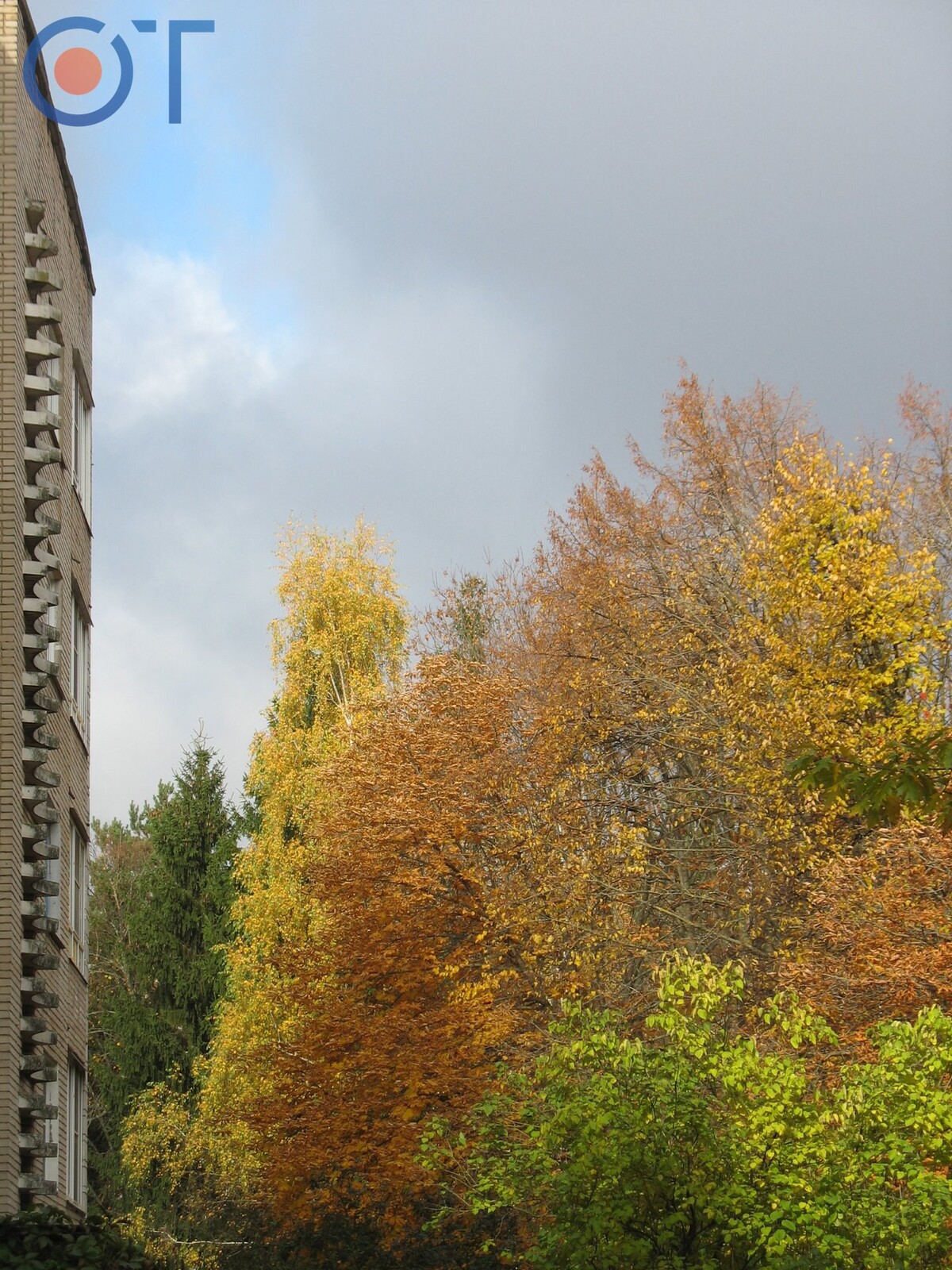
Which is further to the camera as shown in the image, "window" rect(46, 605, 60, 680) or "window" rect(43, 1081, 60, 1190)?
"window" rect(46, 605, 60, 680)

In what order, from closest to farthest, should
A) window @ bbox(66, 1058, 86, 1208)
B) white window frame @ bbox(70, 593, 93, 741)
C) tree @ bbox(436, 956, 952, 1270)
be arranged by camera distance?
tree @ bbox(436, 956, 952, 1270) < window @ bbox(66, 1058, 86, 1208) < white window frame @ bbox(70, 593, 93, 741)

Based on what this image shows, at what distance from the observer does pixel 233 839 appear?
2092 inches

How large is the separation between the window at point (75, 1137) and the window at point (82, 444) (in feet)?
27.8

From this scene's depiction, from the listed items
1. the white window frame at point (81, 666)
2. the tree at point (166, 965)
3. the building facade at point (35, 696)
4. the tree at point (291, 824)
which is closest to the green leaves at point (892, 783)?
the building facade at point (35, 696)

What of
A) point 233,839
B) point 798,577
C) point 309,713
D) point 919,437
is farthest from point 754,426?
point 233,839

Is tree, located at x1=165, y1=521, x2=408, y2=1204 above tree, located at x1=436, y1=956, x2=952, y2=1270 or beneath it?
above

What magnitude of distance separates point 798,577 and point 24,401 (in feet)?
37.2

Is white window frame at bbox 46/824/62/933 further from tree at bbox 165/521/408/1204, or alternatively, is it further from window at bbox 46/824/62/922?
tree at bbox 165/521/408/1204

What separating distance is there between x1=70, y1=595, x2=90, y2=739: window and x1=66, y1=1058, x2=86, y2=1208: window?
16.2 feet

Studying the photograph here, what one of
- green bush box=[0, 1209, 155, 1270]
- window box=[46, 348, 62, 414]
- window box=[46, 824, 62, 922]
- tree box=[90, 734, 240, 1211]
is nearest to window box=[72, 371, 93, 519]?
window box=[46, 348, 62, 414]

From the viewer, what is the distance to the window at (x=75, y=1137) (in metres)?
21.7

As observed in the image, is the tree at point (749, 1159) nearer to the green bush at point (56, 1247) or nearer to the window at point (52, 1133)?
the green bush at point (56, 1247)

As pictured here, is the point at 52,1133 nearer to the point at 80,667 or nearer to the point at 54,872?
the point at 54,872

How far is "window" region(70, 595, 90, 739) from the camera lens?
24172mm
